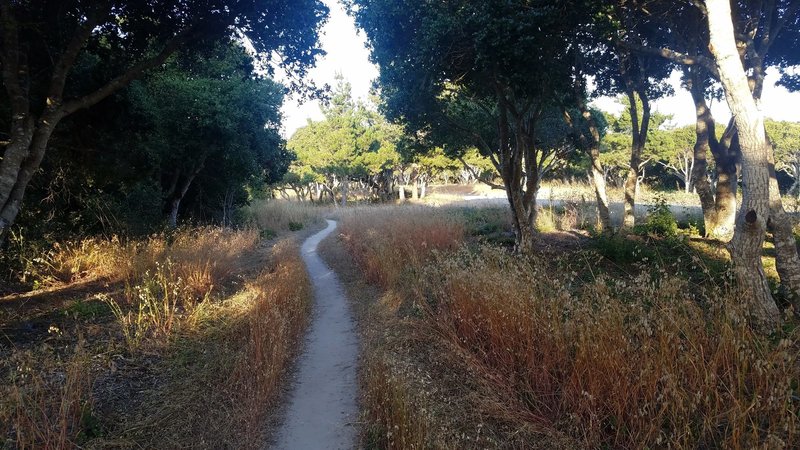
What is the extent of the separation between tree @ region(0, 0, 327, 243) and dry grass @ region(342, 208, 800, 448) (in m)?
5.28

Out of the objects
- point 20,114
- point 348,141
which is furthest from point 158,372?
point 348,141

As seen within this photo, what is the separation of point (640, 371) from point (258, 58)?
7917 millimetres

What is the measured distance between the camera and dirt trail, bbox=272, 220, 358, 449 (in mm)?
3555

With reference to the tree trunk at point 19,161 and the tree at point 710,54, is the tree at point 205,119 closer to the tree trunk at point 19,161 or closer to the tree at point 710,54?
the tree trunk at point 19,161

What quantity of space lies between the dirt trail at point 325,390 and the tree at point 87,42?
13.8 feet

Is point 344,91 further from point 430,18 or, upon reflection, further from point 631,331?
point 631,331

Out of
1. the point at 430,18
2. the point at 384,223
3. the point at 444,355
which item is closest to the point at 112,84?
the point at 430,18

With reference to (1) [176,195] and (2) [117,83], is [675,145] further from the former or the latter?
(2) [117,83]

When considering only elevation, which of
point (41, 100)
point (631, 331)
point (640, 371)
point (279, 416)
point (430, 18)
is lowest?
point (279, 416)

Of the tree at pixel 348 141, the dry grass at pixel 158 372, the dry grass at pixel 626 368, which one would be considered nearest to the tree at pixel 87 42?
the dry grass at pixel 158 372

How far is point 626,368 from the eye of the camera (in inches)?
114

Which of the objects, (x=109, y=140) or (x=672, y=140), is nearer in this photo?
(x=109, y=140)

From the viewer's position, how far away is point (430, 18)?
7457mm

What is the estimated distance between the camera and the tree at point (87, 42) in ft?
17.2
